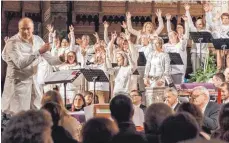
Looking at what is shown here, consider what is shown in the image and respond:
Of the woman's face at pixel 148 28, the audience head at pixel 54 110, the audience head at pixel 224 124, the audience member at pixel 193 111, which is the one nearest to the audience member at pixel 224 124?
the audience head at pixel 224 124

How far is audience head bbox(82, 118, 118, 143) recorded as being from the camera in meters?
4.40

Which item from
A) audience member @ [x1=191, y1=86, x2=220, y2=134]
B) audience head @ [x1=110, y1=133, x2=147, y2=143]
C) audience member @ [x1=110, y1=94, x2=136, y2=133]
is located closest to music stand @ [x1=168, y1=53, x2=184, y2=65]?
audience member @ [x1=191, y1=86, x2=220, y2=134]

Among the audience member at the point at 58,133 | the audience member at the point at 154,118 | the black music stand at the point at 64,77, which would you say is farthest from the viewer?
the black music stand at the point at 64,77

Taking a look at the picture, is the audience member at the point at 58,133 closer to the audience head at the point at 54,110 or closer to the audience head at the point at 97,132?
the audience head at the point at 54,110

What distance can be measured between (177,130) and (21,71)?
478 centimetres

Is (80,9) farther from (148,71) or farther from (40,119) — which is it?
(40,119)

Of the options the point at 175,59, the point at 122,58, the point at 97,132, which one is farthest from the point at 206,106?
the point at 175,59

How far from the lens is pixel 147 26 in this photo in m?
14.0

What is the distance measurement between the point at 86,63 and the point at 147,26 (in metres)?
1.55

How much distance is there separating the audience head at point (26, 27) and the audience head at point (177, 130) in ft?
14.3

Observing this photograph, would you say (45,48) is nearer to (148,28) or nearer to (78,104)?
(78,104)

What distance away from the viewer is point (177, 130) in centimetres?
418

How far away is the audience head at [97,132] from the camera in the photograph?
440 cm

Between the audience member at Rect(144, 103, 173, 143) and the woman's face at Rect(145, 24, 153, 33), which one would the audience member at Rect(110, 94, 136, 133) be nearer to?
the audience member at Rect(144, 103, 173, 143)
